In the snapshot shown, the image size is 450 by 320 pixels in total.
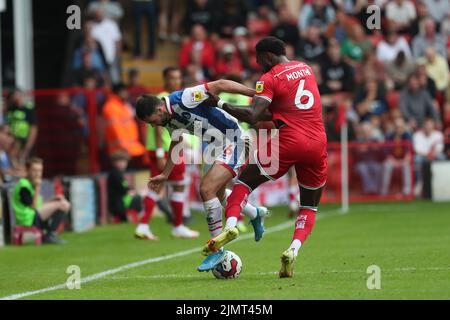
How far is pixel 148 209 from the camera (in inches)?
664

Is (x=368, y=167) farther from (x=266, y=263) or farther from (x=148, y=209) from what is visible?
(x=266, y=263)

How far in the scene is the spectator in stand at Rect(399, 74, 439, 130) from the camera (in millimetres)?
25031

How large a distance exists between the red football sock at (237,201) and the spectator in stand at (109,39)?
14.0 metres

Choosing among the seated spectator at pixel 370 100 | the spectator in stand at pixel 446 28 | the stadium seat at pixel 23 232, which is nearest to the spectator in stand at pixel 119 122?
the stadium seat at pixel 23 232

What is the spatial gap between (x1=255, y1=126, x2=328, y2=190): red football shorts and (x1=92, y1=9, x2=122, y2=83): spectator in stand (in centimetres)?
1412

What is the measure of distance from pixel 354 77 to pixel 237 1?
3725mm

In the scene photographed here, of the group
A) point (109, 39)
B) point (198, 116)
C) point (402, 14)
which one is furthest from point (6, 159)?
point (402, 14)

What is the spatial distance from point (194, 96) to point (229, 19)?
15.9 metres

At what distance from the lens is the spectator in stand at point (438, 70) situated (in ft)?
86.4

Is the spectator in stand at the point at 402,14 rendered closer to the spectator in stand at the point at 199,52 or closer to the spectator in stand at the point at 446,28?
the spectator in stand at the point at 446,28

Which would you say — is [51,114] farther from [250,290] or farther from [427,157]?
[250,290]

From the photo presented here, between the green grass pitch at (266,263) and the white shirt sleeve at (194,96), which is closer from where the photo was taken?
the green grass pitch at (266,263)

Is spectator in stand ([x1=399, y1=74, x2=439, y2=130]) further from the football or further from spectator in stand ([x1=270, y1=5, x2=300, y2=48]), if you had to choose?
the football

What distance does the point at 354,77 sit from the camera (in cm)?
2600
